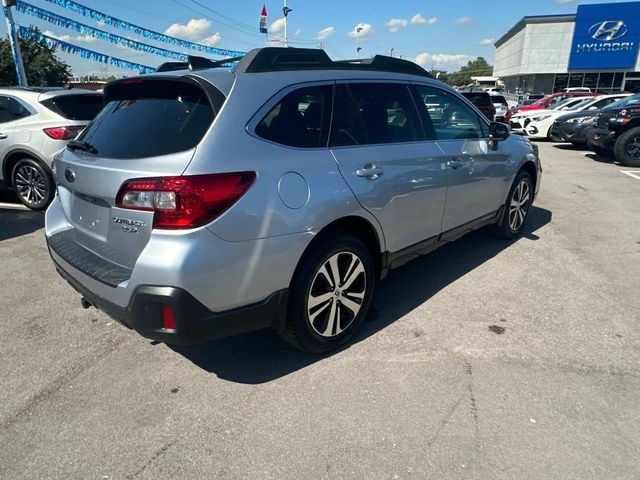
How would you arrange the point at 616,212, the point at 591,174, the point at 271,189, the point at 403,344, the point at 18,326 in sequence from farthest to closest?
the point at 591,174 → the point at 616,212 → the point at 18,326 → the point at 403,344 → the point at 271,189

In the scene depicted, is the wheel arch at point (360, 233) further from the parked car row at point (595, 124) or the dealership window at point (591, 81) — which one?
the dealership window at point (591, 81)

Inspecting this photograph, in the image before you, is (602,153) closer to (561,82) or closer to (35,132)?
(35,132)

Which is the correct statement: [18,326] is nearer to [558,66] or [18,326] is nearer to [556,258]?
[556,258]

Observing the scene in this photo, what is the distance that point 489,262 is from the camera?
4.66 meters

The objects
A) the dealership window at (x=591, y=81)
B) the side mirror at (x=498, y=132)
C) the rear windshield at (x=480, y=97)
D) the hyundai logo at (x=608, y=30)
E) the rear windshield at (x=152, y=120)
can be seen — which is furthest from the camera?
the dealership window at (x=591, y=81)

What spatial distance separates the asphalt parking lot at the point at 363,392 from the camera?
2.16 m

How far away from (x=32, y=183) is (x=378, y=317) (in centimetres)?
563

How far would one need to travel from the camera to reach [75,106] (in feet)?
21.3

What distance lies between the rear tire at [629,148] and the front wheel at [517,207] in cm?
690

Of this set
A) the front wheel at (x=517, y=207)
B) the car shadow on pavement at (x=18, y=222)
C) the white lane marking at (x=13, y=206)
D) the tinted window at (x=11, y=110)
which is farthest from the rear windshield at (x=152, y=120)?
the white lane marking at (x=13, y=206)

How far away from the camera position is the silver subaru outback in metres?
2.20

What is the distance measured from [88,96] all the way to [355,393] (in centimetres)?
620

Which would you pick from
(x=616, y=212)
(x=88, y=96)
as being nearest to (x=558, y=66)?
(x=616, y=212)

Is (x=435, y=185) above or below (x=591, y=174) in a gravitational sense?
above
